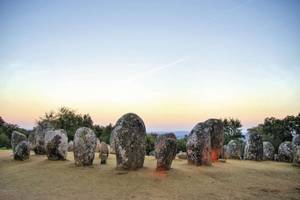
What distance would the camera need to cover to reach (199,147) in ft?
63.4

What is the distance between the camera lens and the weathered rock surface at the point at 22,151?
21203 mm

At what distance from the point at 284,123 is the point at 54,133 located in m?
27.8

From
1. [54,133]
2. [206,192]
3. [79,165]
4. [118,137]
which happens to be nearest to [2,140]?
[54,133]

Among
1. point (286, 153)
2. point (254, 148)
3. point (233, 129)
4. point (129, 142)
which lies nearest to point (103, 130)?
point (233, 129)

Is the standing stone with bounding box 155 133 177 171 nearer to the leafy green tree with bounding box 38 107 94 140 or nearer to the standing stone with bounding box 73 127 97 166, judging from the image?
the standing stone with bounding box 73 127 97 166

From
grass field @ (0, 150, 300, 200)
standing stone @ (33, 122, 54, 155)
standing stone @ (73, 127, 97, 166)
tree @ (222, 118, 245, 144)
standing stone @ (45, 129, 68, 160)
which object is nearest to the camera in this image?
grass field @ (0, 150, 300, 200)

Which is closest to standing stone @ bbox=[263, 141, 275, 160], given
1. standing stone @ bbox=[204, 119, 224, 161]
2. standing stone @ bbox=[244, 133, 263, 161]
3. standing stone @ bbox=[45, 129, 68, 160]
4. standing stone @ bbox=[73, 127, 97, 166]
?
standing stone @ bbox=[244, 133, 263, 161]

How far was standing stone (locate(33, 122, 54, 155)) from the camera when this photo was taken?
2509cm

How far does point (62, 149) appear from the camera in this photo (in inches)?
A: 822

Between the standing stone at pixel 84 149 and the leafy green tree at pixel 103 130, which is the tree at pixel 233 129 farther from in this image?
the standing stone at pixel 84 149

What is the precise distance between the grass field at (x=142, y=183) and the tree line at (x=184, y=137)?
11.7m

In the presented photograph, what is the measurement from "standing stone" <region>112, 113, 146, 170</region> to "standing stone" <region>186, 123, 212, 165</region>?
155 inches

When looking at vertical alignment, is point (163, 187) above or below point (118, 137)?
below

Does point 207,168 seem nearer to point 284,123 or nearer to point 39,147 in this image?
point 39,147
